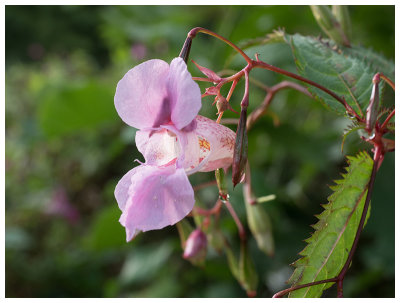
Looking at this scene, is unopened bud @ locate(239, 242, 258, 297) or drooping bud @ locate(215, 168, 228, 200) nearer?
drooping bud @ locate(215, 168, 228, 200)

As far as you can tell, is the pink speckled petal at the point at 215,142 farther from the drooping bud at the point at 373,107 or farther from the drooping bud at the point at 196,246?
the drooping bud at the point at 196,246

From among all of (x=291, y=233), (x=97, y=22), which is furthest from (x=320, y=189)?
(x=97, y=22)

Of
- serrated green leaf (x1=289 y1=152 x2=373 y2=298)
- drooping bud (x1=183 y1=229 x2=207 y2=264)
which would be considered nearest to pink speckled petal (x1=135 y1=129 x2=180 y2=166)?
serrated green leaf (x1=289 y1=152 x2=373 y2=298)

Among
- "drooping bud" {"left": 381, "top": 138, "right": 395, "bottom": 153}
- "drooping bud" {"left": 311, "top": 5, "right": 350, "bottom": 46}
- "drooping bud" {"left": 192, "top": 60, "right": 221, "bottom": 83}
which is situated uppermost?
"drooping bud" {"left": 311, "top": 5, "right": 350, "bottom": 46}

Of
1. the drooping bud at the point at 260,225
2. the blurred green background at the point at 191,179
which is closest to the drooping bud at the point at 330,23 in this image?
the blurred green background at the point at 191,179

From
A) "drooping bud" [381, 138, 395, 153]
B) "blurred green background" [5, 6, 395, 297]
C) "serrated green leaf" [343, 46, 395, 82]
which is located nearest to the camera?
"drooping bud" [381, 138, 395, 153]

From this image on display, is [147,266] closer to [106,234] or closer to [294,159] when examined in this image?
[106,234]

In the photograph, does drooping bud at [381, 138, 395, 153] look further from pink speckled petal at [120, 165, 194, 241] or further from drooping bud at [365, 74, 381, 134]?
pink speckled petal at [120, 165, 194, 241]
